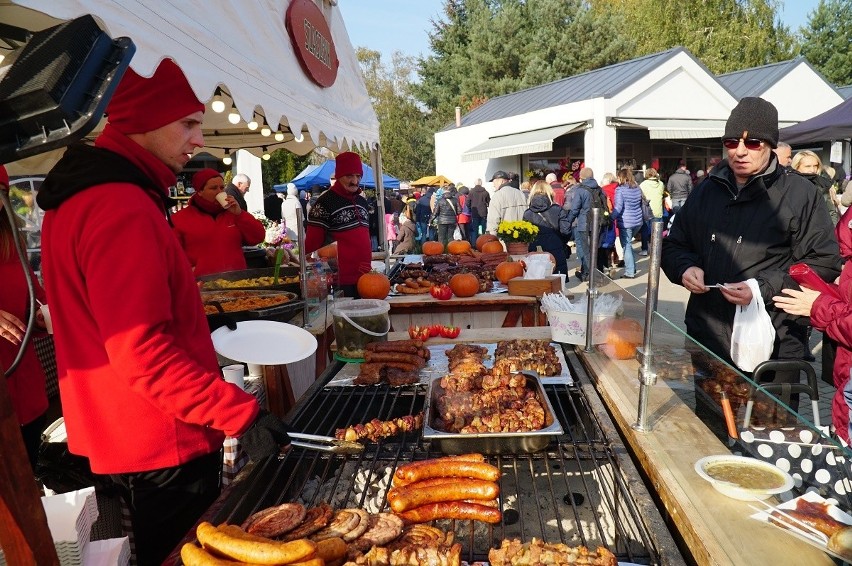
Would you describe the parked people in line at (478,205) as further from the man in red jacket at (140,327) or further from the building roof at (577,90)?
the man in red jacket at (140,327)

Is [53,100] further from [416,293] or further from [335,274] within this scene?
[416,293]

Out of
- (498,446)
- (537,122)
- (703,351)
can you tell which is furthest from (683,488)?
(537,122)

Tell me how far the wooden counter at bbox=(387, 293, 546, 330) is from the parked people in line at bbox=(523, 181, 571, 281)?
5.32 m

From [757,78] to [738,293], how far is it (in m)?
25.9

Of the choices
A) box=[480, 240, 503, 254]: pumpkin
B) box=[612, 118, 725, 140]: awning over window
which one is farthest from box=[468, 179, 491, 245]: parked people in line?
box=[480, 240, 503, 254]: pumpkin

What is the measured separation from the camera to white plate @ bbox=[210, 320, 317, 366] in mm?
2633

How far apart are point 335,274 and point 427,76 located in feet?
133

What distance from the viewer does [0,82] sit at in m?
1.27

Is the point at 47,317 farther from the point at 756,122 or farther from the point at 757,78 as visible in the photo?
→ the point at 757,78

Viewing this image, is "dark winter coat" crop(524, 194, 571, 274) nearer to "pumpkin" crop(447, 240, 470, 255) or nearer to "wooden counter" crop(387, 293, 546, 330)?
"pumpkin" crop(447, 240, 470, 255)

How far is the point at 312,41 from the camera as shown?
4.84 meters

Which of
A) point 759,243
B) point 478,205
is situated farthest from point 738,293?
point 478,205

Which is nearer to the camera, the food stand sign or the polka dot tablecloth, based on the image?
the polka dot tablecloth

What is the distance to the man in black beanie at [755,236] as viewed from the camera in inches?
127
